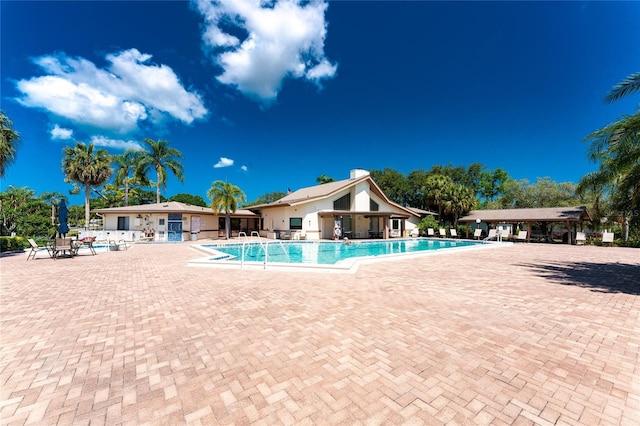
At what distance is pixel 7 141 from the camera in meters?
12.7

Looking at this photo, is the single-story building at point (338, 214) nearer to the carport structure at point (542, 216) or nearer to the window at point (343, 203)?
the window at point (343, 203)

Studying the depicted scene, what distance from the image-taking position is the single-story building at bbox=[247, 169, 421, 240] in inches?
976

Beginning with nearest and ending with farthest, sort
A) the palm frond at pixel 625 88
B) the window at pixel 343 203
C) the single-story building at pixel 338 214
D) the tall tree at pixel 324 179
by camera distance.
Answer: the palm frond at pixel 625 88
the single-story building at pixel 338 214
the window at pixel 343 203
the tall tree at pixel 324 179

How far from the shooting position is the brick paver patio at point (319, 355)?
7.42 ft

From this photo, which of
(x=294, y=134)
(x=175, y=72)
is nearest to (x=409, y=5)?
(x=175, y=72)

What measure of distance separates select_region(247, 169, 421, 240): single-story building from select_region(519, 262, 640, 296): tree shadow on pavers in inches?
659

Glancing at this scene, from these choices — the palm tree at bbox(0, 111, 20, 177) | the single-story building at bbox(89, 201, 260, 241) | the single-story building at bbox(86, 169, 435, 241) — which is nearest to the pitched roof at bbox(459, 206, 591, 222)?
the single-story building at bbox(86, 169, 435, 241)

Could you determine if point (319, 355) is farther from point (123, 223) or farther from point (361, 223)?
point (123, 223)

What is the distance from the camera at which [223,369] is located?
293 cm

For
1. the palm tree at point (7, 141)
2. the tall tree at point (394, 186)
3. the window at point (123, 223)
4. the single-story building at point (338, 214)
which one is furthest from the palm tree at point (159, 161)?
the tall tree at point (394, 186)

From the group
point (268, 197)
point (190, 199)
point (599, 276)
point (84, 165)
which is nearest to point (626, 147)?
point (599, 276)

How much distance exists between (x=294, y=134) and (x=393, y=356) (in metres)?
41.3

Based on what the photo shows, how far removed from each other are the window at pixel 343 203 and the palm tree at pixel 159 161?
19567 millimetres

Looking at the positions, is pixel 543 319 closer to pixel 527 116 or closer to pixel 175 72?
pixel 175 72
